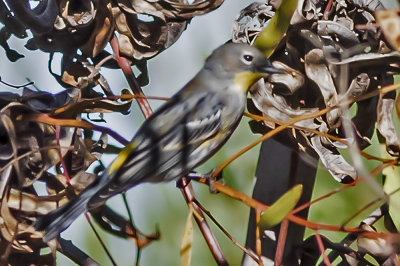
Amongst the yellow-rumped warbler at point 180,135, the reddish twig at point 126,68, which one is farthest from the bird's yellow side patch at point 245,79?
the reddish twig at point 126,68

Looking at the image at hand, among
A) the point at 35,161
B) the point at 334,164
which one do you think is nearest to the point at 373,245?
the point at 334,164

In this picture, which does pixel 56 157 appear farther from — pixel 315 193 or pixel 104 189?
pixel 315 193

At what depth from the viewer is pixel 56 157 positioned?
0.79 m

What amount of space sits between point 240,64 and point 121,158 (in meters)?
0.16

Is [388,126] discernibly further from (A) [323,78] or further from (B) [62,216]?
(B) [62,216]

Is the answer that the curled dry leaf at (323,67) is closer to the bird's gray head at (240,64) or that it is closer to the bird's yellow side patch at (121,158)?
the bird's gray head at (240,64)

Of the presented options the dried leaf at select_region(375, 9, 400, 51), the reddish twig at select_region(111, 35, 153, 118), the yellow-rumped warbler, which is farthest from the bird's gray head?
the dried leaf at select_region(375, 9, 400, 51)

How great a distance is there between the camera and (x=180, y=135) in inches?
32.0

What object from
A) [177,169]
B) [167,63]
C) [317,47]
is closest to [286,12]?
[317,47]

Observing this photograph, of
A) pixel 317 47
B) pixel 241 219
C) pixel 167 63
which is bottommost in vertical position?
pixel 241 219

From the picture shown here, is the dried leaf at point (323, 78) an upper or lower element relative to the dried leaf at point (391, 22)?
lower

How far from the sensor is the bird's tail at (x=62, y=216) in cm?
75

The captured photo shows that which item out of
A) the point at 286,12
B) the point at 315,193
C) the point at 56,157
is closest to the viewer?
the point at 286,12

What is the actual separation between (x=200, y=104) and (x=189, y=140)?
6cm
